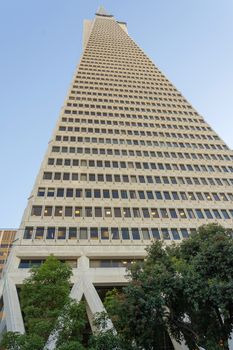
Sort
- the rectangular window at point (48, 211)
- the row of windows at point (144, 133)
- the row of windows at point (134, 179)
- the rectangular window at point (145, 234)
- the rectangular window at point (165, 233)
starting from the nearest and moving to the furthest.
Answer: the rectangular window at point (145, 234) < the rectangular window at point (165, 233) < the rectangular window at point (48, 211) < the row of windows at point (134, 179) < the row of windows at point (144, 133)

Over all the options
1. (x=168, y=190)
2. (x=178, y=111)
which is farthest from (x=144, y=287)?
(x=178, y=111)

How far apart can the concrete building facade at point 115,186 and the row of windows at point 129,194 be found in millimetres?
135

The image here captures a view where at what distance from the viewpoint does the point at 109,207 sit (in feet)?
120

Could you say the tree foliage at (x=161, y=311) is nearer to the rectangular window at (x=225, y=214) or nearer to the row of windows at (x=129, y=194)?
the row of windows at (x=129, y=194)

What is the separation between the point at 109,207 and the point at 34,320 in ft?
66.7

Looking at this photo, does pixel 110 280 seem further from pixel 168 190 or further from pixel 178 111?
pixel 178 111

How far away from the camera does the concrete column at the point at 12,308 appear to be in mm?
22469

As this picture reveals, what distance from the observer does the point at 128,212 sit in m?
36.4

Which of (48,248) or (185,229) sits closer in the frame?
(48,248)

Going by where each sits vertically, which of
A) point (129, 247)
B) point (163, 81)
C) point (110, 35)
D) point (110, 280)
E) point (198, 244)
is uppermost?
point (110, 35)

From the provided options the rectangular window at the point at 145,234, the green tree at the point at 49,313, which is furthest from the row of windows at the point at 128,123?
the green tree at the point at 49,313

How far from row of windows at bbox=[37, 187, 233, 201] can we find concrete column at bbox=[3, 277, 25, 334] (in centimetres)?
1264

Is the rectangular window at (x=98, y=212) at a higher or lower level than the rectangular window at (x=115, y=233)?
higher

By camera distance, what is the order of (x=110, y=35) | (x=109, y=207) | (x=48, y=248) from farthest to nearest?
(x=110, y=35), (x=109, y=207), (x=48, y=248)
